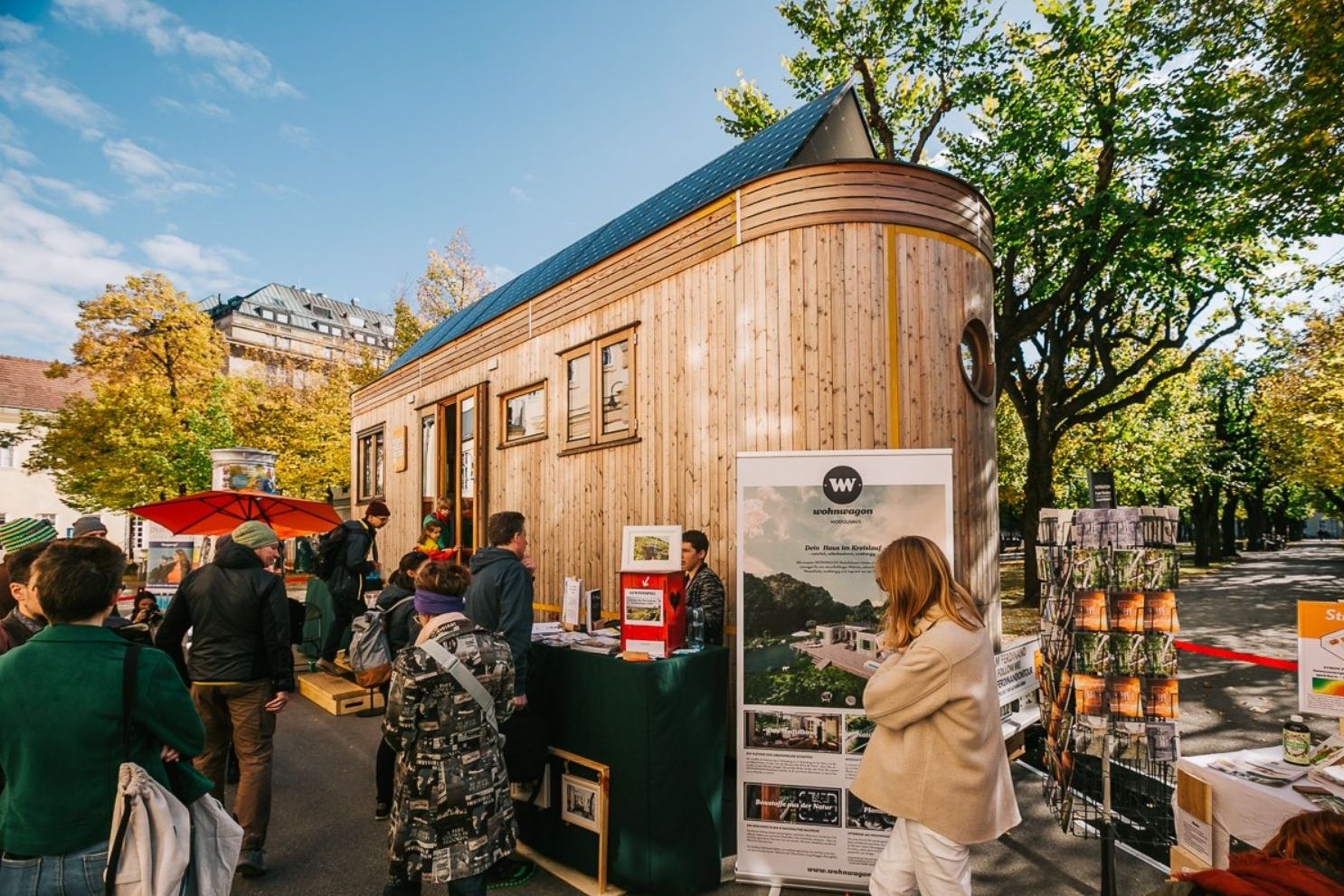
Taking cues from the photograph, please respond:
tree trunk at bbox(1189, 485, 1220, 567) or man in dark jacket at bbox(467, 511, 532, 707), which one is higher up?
man in dark jacket at bbox(467, 511, 532, 707)

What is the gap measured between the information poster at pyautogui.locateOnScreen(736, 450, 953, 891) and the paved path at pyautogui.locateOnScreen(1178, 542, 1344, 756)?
4896 mm

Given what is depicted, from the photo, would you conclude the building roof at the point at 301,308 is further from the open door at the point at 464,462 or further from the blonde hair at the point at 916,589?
the blonde hair at the point at 916,589

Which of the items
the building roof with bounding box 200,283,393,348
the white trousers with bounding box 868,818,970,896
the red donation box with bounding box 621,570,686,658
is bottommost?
the white trousers with bounding box 868,818,970,896

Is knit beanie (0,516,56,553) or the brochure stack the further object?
knit beanie (0,516,56,553)

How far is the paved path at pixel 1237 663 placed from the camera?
7719 millimetres

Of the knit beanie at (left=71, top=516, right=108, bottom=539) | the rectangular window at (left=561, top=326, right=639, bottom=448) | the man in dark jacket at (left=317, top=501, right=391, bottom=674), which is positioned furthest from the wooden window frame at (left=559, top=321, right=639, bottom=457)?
the knit beanie at (left=71, top=516, right=108, bottom=539)

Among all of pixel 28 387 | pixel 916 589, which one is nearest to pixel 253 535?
pixel 916 589

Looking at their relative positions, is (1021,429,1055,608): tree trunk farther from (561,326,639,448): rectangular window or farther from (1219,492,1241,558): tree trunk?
(1219,492,1241,558): tree trunk

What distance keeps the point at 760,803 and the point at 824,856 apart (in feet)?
1.52

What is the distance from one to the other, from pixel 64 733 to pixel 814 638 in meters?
3.56

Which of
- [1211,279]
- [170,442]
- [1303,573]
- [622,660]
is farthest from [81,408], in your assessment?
[1303,573]

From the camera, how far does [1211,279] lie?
14.8m

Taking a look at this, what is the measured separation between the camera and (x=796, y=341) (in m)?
6.19

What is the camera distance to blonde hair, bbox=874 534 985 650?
3.00 m
